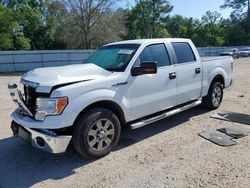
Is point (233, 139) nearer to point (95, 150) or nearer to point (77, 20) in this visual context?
point (95, 150)

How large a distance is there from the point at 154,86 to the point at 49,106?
2.00 metres

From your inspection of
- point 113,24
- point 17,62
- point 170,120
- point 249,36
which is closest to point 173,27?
point 249,36

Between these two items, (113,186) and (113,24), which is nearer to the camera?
(113,186)

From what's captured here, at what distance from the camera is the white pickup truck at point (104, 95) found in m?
3.67

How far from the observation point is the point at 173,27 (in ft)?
236

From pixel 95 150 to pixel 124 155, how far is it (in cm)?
50

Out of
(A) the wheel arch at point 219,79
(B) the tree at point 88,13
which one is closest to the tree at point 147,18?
(B) the tree at point 88,13

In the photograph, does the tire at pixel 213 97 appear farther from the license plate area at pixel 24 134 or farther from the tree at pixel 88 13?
the tree at pixel 88 13

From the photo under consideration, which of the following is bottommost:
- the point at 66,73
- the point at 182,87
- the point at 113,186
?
the point at 113,186

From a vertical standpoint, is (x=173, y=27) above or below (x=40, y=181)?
above

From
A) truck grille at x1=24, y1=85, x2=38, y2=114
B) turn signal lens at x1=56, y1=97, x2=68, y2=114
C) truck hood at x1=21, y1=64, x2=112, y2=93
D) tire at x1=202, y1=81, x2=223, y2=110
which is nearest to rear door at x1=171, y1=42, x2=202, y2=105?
tire at x1=202, y1=81, x2=223, y2=110

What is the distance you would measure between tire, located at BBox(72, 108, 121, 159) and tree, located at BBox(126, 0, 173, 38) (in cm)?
5226

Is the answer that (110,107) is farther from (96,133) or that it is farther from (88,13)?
(88,13)

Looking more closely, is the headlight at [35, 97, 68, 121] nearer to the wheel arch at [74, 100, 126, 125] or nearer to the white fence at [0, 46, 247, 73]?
the wheel arch at [74, 100, 126, 125]
